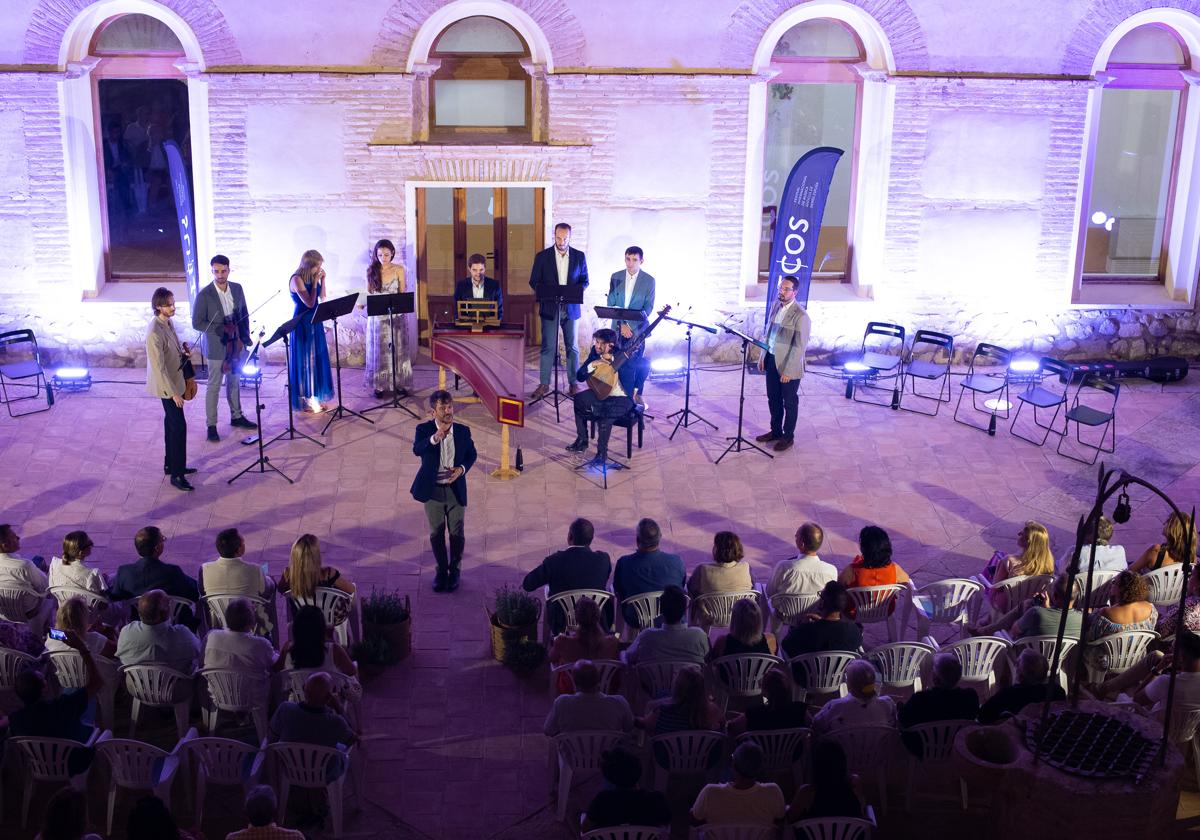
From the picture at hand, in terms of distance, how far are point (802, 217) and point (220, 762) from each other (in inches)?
359

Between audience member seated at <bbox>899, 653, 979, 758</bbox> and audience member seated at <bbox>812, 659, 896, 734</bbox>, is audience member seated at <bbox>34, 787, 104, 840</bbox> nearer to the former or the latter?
audience member seated at <bbox>812, 659, 896, 734</bbox>

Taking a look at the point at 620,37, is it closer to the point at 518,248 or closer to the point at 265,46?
the point at 518,248

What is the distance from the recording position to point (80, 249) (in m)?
16.0

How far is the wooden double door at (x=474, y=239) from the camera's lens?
52.8ft

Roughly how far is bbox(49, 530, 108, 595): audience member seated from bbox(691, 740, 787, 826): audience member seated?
443cm

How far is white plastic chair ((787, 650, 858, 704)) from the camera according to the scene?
28.1 ft

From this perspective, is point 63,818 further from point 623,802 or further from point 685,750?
point 685,750

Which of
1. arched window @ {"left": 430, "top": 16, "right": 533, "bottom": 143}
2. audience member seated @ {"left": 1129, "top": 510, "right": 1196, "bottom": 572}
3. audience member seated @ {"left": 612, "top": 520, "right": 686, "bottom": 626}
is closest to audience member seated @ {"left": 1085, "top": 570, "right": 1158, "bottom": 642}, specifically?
audience member seated @ {"left": 1129, "top": 510, "right": 1196, "bottom": 572}

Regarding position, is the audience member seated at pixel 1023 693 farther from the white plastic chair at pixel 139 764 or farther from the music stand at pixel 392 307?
the music stand at pixel 392 307

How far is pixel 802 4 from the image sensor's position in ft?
50.7

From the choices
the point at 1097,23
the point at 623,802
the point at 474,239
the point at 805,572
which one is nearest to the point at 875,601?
the point at 805,572

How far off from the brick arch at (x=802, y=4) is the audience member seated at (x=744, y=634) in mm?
8570

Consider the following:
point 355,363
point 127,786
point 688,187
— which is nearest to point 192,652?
point 127,786

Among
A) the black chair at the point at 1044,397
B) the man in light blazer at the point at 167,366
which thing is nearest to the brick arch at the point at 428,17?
the man in light blazer at the point at 167,366
